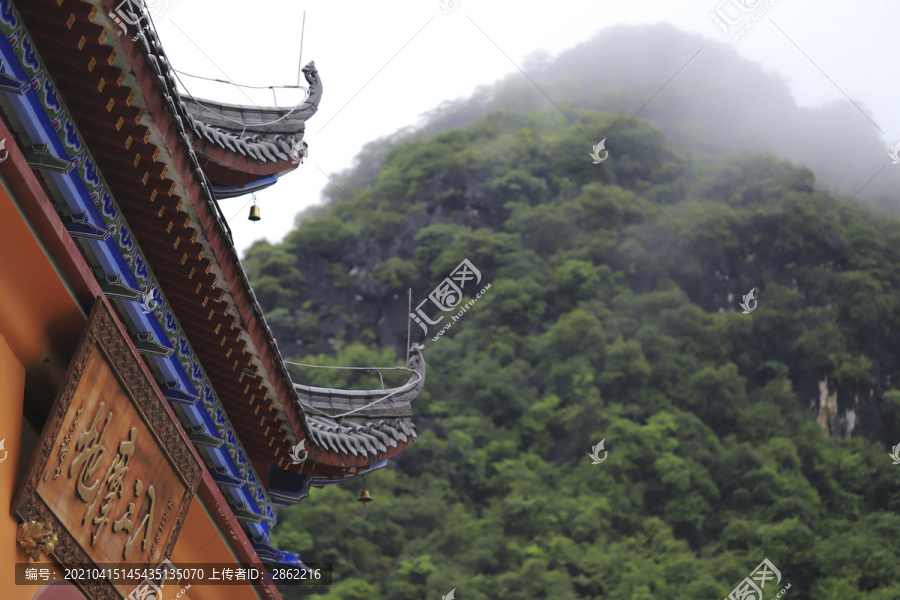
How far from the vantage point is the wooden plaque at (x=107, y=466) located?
5020mm

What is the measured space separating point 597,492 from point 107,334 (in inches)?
1224

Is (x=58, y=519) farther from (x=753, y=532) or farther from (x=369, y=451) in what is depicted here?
(x=753, y=532)

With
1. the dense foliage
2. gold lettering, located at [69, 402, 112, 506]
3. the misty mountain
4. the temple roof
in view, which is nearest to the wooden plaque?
gold lettering, located at [69, 402, 112, 506]

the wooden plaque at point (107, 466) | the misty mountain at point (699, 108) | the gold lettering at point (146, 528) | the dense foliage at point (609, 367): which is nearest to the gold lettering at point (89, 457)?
the wooden plaque at point (107, 466)

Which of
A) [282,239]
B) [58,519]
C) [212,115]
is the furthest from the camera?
[282,239]

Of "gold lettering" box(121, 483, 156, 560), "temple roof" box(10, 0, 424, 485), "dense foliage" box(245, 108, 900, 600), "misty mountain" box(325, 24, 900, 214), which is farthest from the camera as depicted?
"misty mountain" box(325, 24, 900, 214)

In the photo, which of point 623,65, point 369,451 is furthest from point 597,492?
point 623,65

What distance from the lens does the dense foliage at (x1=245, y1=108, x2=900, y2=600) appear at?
3111 cm

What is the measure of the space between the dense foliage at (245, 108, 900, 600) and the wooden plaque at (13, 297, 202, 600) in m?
24.1

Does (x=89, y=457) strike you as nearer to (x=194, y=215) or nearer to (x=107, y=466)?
(x=107, y=466)

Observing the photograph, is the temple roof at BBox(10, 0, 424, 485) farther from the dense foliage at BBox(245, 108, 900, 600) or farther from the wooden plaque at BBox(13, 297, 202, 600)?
the dense foliage at BBox(245, 108, 900, 600)

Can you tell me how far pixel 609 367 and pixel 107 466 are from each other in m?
35.1

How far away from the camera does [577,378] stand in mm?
39438

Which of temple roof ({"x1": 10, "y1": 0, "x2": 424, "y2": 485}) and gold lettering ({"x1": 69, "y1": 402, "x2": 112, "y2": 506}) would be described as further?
gold lettering ({"x1": 69, "y1": 402, "x2": 112, "y2": 506})
